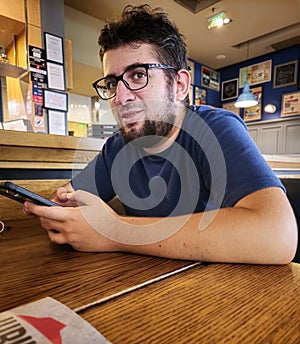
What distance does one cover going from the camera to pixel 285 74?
15.7 feet

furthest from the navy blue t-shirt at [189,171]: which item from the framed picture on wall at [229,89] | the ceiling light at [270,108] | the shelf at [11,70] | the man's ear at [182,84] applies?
the framed picture on wall at [229,89]

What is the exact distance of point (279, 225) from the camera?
0.48 metres

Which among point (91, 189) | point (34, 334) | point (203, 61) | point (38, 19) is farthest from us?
point (203, 61)

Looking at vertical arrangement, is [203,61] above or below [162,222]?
above

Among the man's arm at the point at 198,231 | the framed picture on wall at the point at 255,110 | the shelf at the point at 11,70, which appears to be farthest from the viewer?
the framed picture on wall at the point at 255,110

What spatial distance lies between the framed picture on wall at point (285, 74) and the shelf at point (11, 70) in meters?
4.45

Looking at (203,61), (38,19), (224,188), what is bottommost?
(224,188)

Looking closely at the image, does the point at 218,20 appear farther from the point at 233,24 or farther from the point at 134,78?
the point at 134,78

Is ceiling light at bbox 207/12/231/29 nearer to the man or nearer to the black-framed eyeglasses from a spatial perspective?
the man

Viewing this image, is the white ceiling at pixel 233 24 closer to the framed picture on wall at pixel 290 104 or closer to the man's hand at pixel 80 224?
the framed picture on wall at pixel 290 104

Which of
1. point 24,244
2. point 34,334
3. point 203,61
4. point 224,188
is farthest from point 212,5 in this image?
point 34,334

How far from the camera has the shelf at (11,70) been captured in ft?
7.68

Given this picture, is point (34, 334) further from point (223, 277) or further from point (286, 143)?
point (286, 143)

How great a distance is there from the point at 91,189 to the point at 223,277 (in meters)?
0.75
